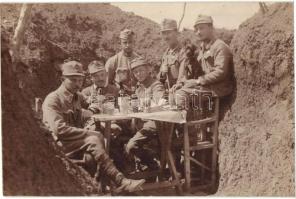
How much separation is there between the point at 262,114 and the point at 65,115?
272cm

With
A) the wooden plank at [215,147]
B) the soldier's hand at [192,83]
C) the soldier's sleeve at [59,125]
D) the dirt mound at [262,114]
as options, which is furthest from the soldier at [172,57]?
the soldier's sleeve at [59,125]

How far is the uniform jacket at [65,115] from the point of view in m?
7.51

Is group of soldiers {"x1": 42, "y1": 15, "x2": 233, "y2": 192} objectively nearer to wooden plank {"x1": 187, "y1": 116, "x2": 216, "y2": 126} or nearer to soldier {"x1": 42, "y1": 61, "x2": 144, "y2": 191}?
soldier {"x1": 42, "y1": 61, "x2": 144, "y2": 191}

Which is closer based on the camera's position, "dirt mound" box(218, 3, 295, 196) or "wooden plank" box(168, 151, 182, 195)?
"dirt mound" box(218, 3, 295, 196)

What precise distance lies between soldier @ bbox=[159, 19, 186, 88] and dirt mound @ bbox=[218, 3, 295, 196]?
2.94ft

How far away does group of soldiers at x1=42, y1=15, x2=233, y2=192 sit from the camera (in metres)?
7.52

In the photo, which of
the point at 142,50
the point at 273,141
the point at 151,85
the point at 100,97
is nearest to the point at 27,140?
the point at 100,97

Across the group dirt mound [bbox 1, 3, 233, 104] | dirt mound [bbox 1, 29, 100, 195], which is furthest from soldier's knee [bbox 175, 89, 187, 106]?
dirt mound [bbox 1, 3, 233, 104]

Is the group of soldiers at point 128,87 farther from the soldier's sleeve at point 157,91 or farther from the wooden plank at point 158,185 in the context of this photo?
the wooden plank at point 158,185

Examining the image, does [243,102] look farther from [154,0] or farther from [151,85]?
[154,0]

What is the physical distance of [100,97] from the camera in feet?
27.0

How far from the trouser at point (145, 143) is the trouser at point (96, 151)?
2.09ft

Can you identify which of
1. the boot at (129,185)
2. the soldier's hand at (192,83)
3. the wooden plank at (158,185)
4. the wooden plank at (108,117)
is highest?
the soldier's hand at (192,83)

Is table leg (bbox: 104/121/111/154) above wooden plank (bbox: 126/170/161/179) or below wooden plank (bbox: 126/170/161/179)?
above
